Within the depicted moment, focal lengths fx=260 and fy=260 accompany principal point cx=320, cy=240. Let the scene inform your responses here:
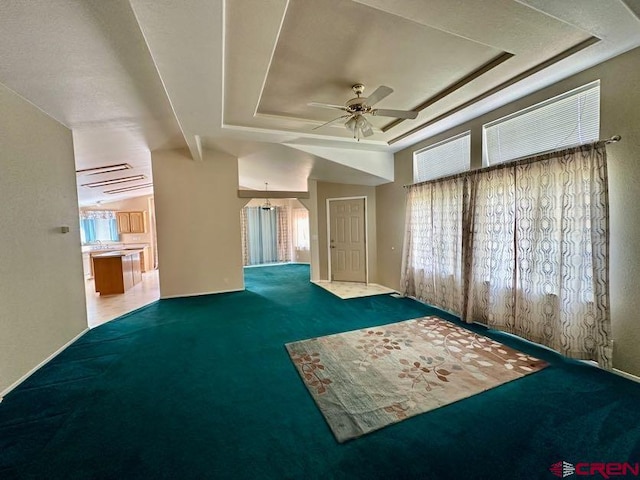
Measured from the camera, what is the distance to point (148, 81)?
8.47 ft

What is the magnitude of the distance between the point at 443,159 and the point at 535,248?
1876mm

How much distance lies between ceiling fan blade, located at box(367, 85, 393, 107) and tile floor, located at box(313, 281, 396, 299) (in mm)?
3489

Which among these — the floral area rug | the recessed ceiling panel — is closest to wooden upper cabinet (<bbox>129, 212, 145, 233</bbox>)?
the recessed ceiling panel

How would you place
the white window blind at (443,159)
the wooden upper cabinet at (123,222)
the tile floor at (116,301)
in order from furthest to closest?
the wooden upper cabinet at (123,222), the tile floor at (116,301), the white window blind at (443,159)

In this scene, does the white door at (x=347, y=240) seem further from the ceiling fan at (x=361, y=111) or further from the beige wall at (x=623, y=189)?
the beige wall at (x=623, y=189)

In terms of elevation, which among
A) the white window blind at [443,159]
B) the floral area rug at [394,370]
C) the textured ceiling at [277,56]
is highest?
the textured ceiling at [277,56]

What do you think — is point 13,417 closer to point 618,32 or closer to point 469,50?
point 469,50

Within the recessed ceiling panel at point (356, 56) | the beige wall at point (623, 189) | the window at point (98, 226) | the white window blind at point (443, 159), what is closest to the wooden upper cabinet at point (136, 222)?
the window at point (98, 226)

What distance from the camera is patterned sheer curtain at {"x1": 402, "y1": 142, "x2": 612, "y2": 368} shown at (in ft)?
7.74

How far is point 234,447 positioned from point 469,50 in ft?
11.8

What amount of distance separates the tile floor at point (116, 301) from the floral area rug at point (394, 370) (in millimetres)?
3214

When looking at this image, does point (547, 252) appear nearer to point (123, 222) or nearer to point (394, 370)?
point (394, 370)

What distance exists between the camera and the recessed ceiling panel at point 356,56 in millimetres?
1921

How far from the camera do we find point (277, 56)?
2334mm
